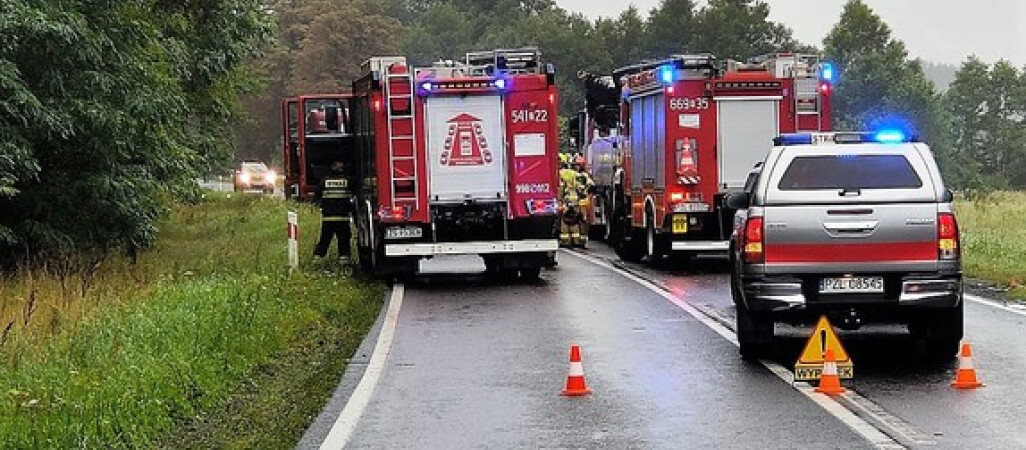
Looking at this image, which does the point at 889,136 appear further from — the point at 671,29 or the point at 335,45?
the point at 671,29

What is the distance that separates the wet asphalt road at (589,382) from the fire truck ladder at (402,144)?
310 centimetres

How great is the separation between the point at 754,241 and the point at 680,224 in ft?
37.4

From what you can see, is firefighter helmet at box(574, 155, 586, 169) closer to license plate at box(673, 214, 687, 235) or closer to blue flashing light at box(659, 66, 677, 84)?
blue flashing light at box(659, 66, 677, 84)

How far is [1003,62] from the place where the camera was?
105m

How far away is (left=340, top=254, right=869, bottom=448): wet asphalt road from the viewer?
9445 mm

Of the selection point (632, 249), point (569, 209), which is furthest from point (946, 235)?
point (569, 209)

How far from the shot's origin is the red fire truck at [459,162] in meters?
21.3

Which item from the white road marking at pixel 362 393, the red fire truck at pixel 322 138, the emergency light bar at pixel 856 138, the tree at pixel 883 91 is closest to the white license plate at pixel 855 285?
the emergency light bar at pixel 856 138

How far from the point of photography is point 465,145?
70.7ft

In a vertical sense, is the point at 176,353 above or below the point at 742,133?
below

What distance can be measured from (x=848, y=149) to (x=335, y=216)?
12.8 m

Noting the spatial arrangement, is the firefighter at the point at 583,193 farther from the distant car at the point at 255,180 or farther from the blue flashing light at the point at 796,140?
the distant car at the point at 255,180

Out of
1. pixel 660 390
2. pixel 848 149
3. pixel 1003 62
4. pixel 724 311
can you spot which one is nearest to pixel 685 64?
pixel 724 311

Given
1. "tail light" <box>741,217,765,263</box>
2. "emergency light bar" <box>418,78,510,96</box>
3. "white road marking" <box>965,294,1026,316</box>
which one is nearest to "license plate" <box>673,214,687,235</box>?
"emergency light bar" <box>418,78,510,96</box>
